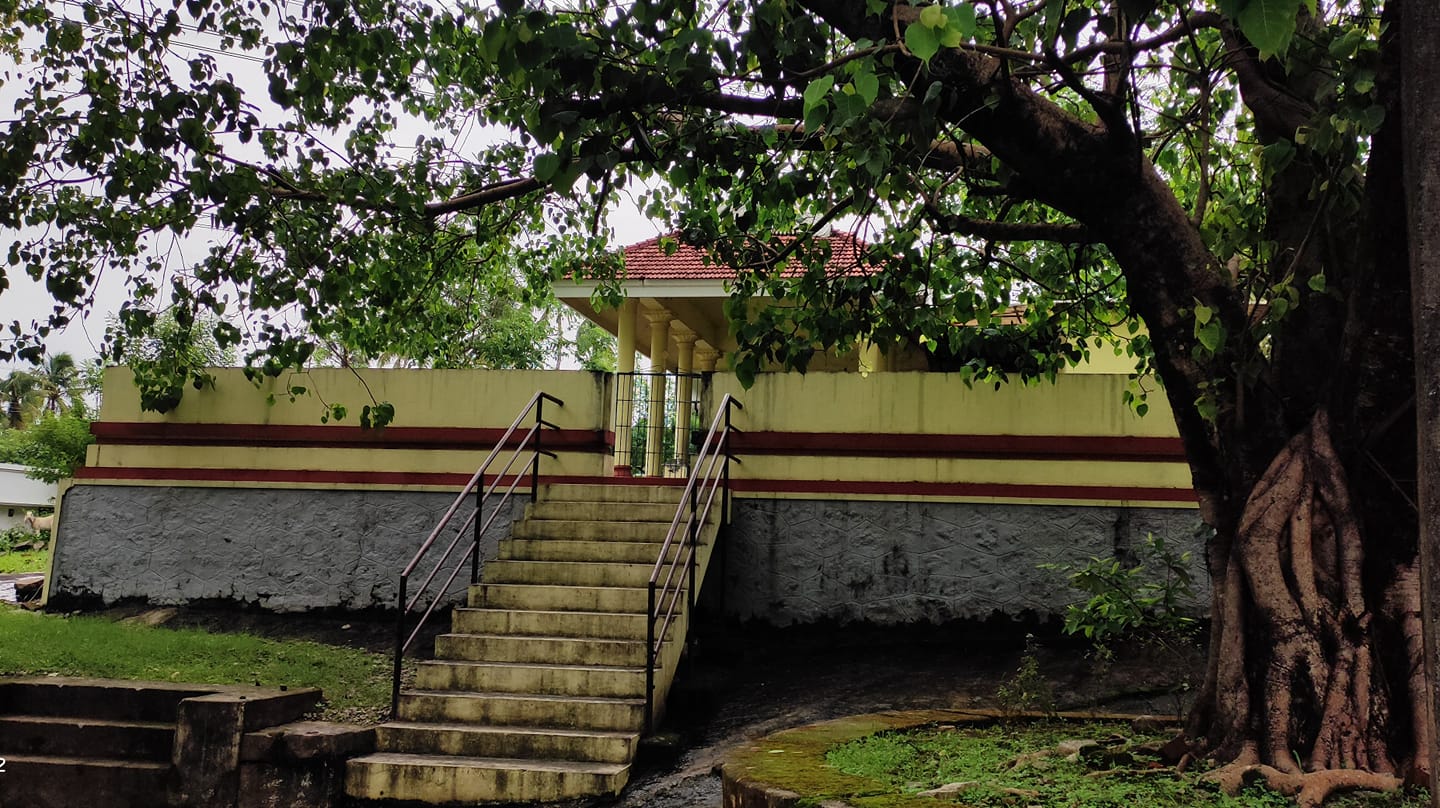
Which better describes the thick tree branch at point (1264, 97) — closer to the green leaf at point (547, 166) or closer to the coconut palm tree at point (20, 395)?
the green leaf at point (547, 166)

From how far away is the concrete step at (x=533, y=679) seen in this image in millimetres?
7316

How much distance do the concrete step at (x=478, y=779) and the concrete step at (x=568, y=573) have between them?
6.24 ft

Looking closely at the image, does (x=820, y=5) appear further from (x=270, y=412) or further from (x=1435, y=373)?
(x=270, y=412)

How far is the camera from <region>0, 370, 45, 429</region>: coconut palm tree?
156 ft

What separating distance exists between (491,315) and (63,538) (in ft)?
55.3

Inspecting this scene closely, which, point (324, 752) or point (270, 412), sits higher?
point (270, 412)

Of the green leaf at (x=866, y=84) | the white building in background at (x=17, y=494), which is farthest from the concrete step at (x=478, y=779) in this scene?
the white building in background at (x=17, y=494)

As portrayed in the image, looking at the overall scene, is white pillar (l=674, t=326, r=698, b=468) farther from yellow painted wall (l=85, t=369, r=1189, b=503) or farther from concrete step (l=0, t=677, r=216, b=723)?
concrete step (l=0, t=677, r=216, b=723)

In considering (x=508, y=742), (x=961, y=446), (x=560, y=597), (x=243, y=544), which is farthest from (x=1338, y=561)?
(x=243, y=544)

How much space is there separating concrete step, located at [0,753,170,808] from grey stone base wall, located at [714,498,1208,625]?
4564mm

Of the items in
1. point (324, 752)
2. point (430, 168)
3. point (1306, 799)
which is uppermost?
point (430, 168)

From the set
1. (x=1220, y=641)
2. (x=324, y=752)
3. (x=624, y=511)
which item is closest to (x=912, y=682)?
(x=624, y=511)

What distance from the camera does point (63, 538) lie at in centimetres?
1051

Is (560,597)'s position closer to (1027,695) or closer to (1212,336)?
(1027,695)
